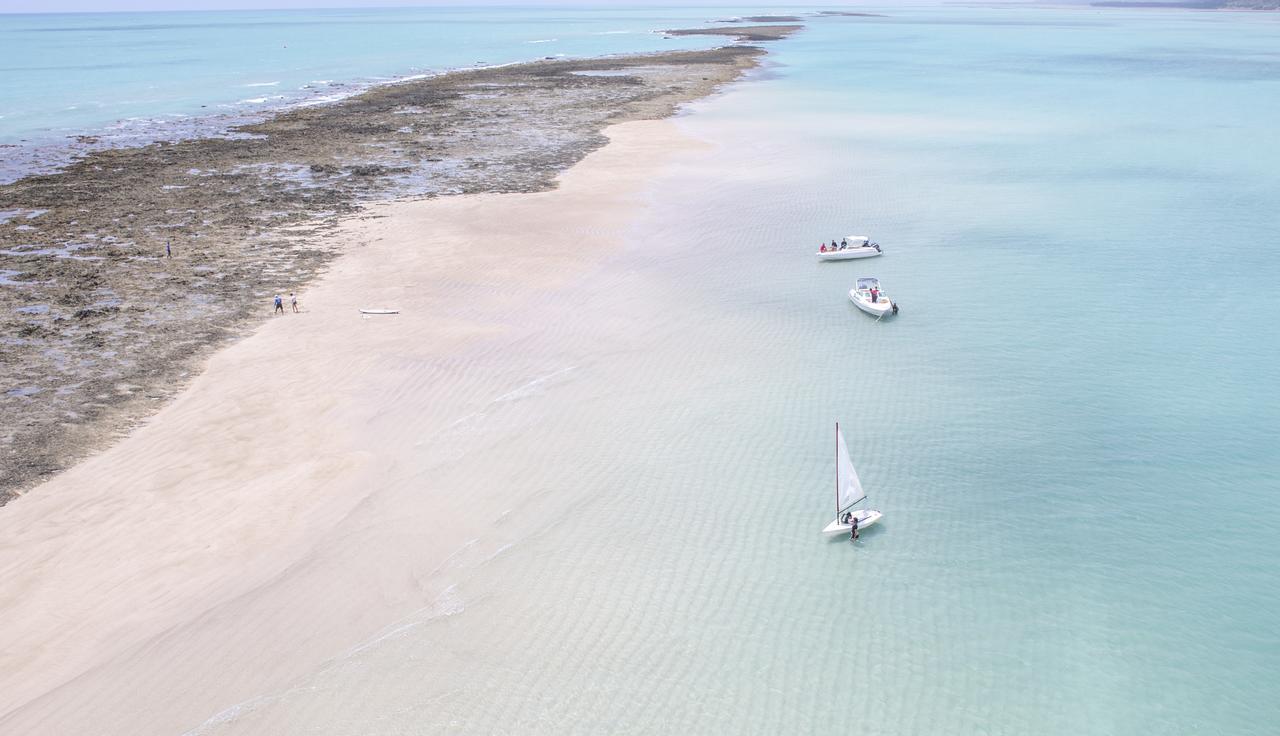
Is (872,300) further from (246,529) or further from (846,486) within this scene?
(246,529)

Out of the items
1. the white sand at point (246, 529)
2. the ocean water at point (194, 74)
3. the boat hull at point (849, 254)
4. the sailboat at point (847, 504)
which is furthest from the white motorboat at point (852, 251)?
the ocean water at point (194, 74)

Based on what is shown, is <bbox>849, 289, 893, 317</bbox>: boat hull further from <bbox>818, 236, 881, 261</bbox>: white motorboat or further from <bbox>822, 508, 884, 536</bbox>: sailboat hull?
<bbox>822, 508, 884, 536</bbox>: sailboat hull

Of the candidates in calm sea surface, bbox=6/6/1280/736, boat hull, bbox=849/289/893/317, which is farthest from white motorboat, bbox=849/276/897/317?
calm sea surface, bbox=6/6/1280/736

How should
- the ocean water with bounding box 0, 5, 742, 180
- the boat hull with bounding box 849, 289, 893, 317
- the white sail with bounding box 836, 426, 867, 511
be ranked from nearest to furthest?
1. the white sail with bounding box 836, 426, 867, 511
2. the boat hull with bounding box 849, 289, 893, 317
3. the ocean water with bounding box 0, 5, 742, 180

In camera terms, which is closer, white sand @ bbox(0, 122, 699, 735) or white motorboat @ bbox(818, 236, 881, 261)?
white sand @ bbox(0, 122, 699, 735)

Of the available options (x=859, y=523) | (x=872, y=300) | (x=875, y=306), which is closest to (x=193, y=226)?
(x=872, y=300)

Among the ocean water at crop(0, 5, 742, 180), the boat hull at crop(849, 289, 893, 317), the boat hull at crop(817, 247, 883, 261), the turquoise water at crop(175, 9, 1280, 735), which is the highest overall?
the ocean water at crop(0, 5, 742, 180)
